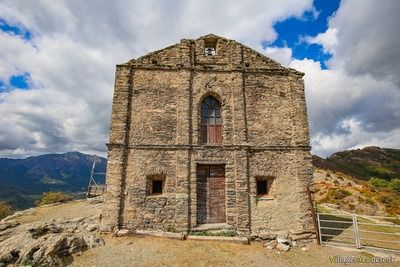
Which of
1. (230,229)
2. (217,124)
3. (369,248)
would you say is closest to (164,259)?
(230,229)

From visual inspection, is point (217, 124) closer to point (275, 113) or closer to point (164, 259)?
point (275, 113)

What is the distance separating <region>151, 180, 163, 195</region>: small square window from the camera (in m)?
11.3

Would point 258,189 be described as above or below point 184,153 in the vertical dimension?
below

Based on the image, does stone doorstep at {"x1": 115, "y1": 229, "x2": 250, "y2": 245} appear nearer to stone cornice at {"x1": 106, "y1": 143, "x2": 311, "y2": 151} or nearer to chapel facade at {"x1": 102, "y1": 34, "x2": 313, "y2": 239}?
chapel facade at {"x1": 102, "y1": 34, "x2": 313, "y2": 239}

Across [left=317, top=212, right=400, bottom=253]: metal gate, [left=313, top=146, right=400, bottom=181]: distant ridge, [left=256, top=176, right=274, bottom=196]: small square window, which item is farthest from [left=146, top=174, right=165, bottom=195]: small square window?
[left=313, top=146, right=400, bottom=181]: distant ridge

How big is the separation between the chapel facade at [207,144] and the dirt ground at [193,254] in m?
1.06

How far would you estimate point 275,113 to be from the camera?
40.2ft

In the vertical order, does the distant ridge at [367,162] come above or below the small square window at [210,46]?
below

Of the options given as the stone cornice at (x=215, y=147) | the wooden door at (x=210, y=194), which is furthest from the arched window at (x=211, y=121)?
the wooden door at (x=210, y=194)

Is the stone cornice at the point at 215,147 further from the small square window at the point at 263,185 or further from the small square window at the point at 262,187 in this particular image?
the small square window at the point at 262,187

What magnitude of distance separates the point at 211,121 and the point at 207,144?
4.34ft

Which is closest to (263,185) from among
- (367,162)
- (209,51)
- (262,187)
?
(262,187)

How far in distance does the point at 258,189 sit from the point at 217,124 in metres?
4.01

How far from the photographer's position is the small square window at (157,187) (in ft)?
37.1
